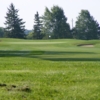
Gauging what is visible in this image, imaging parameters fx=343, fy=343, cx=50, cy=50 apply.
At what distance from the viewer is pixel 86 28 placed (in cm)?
8200

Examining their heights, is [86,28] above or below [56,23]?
below

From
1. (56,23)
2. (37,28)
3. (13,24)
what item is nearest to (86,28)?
(56,23)

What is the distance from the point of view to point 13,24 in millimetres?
77938

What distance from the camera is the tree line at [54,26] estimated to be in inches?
3110

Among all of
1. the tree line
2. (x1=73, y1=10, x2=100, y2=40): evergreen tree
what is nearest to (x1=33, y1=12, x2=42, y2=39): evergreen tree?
the tree line

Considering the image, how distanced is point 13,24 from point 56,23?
10425mm

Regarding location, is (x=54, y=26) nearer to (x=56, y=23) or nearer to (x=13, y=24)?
(x=56, y=23)

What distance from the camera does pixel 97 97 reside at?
6836mm

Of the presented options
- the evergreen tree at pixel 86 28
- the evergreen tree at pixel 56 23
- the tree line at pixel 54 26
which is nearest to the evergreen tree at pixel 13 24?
the tree line at pixel 54 26

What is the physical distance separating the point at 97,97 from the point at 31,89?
1.49 m

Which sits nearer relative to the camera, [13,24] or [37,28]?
[13,24]

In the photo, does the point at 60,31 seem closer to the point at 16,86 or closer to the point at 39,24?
the point at 39,24

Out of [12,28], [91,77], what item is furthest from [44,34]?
[91,77]

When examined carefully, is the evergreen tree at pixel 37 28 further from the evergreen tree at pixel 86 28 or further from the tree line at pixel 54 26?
the evergreen tree at pixel 86 28
